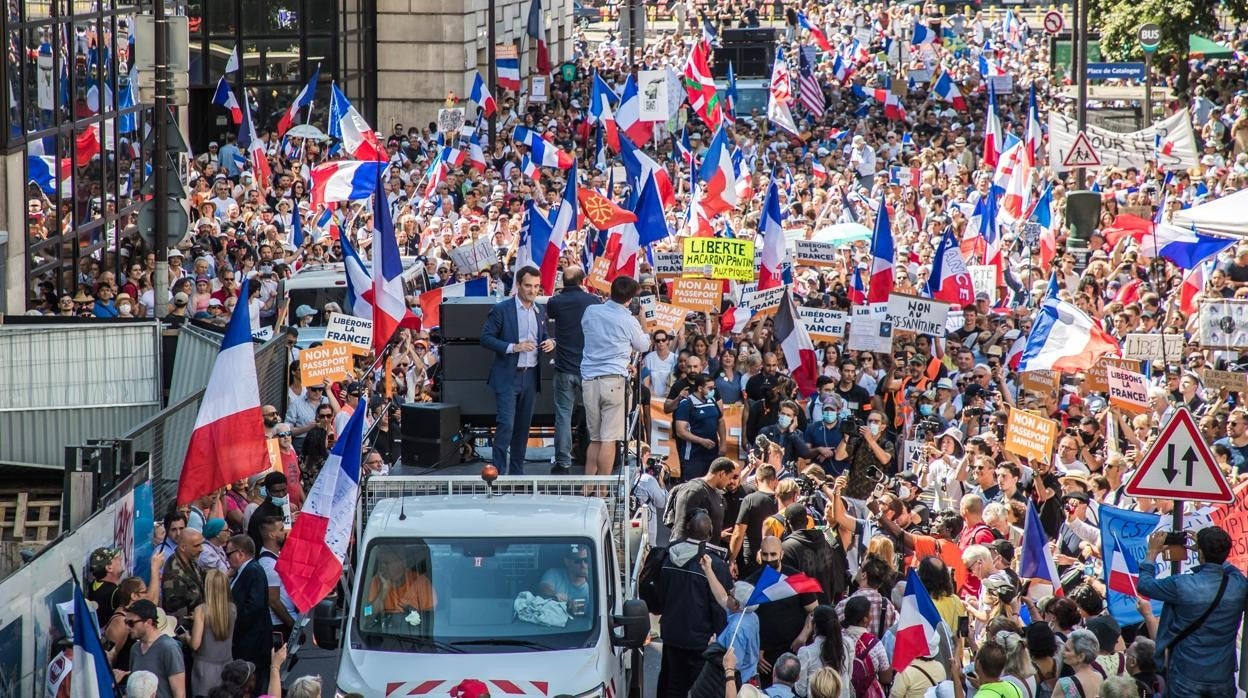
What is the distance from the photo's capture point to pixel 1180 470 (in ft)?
34.6

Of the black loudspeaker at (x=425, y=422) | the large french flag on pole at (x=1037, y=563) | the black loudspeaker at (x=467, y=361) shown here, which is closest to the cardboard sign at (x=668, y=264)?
the black loudspeaker at (x=467, y=361)

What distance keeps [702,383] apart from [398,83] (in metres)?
30.6

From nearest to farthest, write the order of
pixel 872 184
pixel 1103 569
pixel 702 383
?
1. pixel 1103 569
2. pixel 702 383
3. pixel 872 184

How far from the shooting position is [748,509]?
41.7ft

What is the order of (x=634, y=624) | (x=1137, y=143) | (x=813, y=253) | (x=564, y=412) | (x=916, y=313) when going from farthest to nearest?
1. (x=1137, y=143)
2. (x=813, y=253)
3. (x=916, y=313)
4. (x=564, y=412)
5. (x=634, y=624)

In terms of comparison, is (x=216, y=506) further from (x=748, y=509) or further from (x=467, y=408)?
(x=748, y=509)

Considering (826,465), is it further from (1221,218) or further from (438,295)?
(438,295)

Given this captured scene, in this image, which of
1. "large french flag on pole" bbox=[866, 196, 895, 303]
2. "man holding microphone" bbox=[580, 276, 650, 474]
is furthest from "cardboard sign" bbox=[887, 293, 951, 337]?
"man holding microphone" bbox=[580, 276, 650, 474]

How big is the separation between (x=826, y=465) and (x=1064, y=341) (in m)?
2.38

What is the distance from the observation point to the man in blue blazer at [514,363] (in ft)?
41.5

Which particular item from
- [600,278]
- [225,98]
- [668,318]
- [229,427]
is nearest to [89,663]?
[229,427]

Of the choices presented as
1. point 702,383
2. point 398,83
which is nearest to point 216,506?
point 702,383

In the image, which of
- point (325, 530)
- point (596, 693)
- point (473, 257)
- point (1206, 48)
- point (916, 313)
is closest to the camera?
point (596, 693)

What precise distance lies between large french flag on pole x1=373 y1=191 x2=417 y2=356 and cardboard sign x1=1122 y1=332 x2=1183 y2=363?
20.7ft
